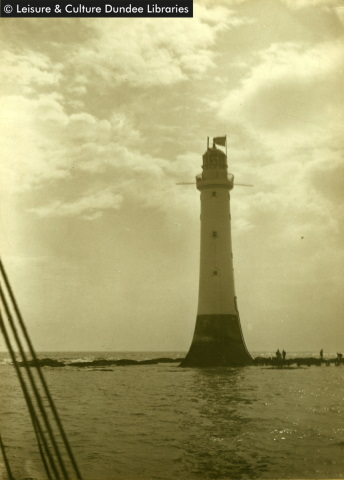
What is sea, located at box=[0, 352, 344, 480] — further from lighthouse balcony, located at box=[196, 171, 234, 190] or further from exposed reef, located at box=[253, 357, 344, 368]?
exposed reef, located at box=[253, 357, 344, 368]

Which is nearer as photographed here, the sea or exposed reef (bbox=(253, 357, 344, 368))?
the sea

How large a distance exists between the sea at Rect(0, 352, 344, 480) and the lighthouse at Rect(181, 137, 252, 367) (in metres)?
5.48

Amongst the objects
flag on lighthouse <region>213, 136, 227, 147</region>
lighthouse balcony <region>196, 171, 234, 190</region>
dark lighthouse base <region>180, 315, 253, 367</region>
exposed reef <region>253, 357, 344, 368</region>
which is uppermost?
flag on lighthouse <region>213, 136, 227, 147</region>

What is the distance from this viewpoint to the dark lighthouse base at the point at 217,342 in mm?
37656

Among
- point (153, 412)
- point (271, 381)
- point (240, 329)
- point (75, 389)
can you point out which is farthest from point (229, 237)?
point (153, 412)

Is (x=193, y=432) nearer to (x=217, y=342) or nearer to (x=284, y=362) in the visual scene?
(x=217, y=342)

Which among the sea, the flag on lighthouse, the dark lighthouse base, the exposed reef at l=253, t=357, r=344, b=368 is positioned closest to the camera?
the sea

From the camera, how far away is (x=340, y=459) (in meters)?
14.0

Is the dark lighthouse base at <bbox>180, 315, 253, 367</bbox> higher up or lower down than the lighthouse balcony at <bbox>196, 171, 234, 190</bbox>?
lower down

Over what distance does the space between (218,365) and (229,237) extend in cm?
826

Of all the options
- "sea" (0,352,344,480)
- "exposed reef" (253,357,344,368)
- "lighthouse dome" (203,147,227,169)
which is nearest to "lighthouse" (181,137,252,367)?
"lighthouse dome" (203,147,227,169)

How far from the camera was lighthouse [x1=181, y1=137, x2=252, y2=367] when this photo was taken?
37719mm

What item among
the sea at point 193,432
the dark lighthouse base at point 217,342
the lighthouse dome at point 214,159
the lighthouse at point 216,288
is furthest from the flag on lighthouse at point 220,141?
the sea at point 193,432

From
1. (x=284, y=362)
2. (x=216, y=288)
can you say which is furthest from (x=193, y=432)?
(x=284, y=362)
